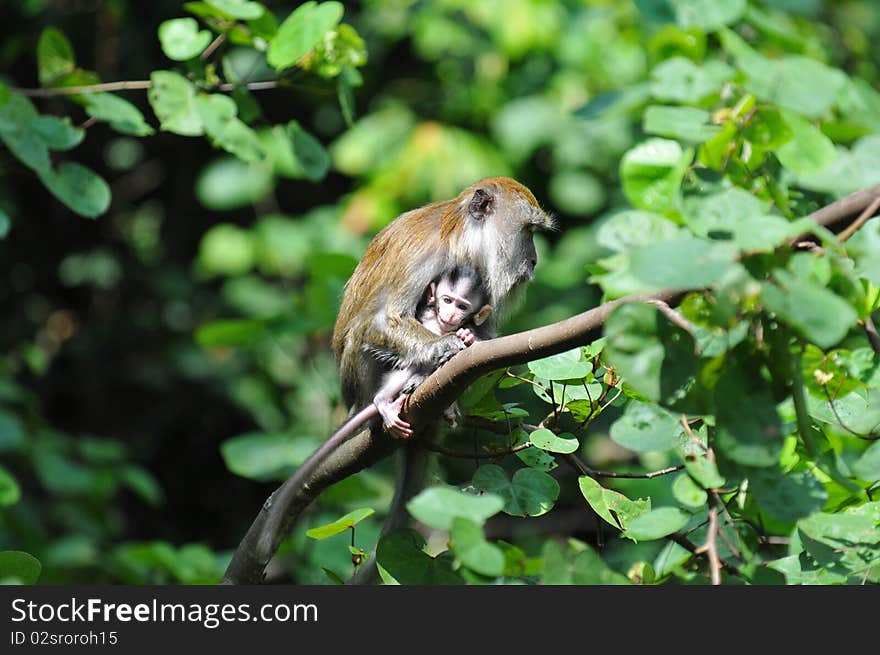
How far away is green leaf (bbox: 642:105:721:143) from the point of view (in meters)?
2.13

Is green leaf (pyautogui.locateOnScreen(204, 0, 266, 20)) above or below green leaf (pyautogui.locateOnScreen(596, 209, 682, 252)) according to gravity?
above

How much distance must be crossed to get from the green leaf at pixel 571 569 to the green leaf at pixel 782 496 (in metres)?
0.26

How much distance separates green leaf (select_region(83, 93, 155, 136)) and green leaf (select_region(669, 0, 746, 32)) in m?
1.42

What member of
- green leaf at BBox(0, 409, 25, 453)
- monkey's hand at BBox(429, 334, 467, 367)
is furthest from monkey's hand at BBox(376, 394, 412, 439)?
green leaf at BBox(0, 409, 25, 453)

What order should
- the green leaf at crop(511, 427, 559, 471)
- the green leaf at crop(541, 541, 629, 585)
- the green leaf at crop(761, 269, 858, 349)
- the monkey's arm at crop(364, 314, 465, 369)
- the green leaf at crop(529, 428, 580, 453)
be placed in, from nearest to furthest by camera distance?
the green leaf at crop(761, 269, 858, 349) < the green leaf at crop(541, 541, 629, 585) < the green leaf at crop(529, 428, 580, 453) < the green leaf at crop(511, 427, 559, 471) < the monkey's arm at crop(364, 314, 465, 369)

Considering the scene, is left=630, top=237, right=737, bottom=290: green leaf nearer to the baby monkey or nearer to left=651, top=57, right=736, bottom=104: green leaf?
left=651, top=57, right=736, bottom=104: green leaf

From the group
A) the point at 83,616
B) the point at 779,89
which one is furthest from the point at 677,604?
the point at 83,616

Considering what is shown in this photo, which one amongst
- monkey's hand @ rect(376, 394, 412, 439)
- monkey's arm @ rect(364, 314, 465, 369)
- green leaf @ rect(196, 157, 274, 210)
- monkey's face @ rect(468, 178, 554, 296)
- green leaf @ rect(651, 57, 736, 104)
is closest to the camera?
green leaf @ rect(651, 57, 736, 104)

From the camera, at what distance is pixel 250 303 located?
19.7 ft

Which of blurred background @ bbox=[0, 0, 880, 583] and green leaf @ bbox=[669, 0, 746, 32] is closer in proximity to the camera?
green leaf @ bbox=[669, 0, 746, 32]

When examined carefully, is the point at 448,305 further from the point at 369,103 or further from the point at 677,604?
the point at 369,103

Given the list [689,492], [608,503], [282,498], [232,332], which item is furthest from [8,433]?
[689,492]

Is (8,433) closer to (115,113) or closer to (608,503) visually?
(115,113)

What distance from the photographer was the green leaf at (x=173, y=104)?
2857 mm
